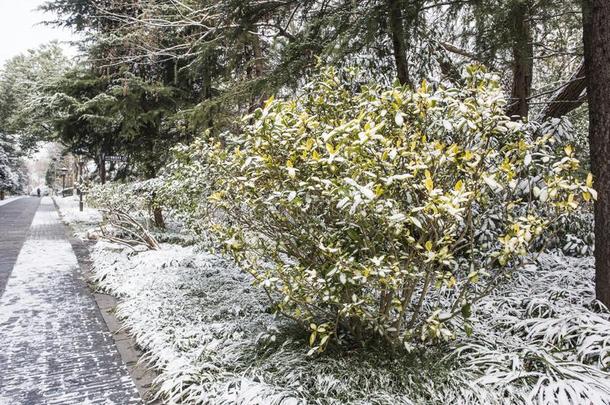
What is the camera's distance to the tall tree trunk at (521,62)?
13.5 ft

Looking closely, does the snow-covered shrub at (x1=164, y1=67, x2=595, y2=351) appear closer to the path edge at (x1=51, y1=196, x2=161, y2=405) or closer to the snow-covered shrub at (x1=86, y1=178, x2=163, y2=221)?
the path edge at (x1=51, y1=196, x2=161, y2=405)

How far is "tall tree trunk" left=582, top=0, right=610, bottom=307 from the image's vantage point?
3174 mm

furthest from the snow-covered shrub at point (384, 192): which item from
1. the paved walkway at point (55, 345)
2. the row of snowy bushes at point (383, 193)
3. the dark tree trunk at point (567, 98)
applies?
the dark tree trunk at point (567, 98)

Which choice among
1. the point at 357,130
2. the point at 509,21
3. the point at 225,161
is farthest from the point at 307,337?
the point at 509,21

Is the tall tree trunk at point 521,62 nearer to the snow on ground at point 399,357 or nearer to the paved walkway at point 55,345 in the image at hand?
the snow on ground at point 399,357

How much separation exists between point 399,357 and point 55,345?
317 centimetres

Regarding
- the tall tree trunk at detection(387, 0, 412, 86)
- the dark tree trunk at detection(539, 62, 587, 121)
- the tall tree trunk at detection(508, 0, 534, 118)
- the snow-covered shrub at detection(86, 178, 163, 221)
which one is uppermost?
the tall tree trunk at detection(387, 0, 412, 86)

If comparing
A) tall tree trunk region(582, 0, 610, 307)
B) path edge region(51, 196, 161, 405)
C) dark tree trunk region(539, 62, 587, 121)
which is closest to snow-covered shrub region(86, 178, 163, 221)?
path edge region(51, 196, 161, 405)

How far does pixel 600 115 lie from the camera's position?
10.7 feet

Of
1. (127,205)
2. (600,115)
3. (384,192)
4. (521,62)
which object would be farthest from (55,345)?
(521,62)

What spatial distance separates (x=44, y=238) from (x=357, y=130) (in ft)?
35.3

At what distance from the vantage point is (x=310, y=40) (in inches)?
202

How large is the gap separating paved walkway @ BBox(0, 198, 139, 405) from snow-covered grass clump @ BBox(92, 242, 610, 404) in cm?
34

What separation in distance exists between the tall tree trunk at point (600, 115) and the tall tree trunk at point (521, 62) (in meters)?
0.81
